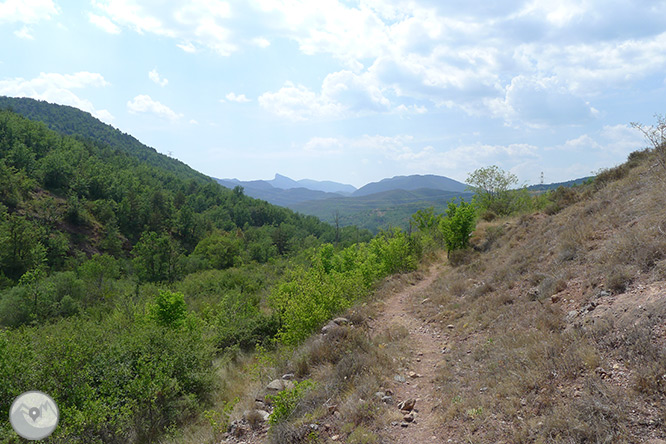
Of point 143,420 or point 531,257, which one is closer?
point 143,420

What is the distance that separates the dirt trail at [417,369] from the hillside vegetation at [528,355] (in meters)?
0.04

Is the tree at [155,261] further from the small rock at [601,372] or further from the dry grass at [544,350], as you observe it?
the small rock at [601,372]

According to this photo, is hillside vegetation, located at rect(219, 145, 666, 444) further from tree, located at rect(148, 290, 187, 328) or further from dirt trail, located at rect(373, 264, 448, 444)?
tree, located at rect(148, 290, 187, 328)

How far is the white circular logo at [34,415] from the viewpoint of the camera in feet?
23.5

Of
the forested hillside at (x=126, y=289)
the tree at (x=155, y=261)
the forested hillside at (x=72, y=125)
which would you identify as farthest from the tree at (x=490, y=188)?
the forested hillside at (x=72, y=125)

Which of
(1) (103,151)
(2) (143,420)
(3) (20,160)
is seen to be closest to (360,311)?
(2) (143,420)

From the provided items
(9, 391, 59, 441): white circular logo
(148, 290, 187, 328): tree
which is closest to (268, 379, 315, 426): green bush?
(9, 391, 59, 441): white circular logo

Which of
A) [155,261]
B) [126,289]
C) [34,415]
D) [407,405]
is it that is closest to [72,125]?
[155,261]

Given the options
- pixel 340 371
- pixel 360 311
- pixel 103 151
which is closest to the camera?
pixel 340 371

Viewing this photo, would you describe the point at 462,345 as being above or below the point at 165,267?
above

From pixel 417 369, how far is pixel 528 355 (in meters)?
2.74

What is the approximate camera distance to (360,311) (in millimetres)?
11852

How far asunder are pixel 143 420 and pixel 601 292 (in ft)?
40.1

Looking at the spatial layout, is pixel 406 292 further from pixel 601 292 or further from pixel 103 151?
pixel 103 151
